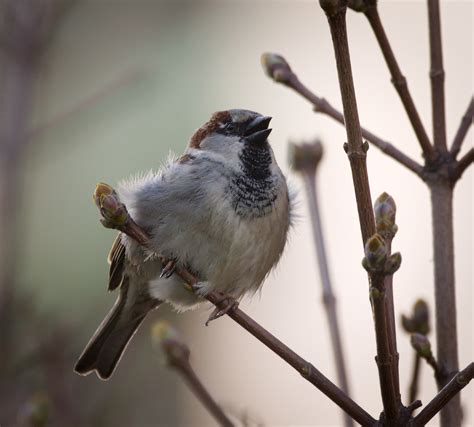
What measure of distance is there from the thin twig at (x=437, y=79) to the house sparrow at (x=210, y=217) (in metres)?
0.71

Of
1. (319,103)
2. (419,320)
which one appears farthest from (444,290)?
(319,103)

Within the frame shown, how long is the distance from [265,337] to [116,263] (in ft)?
4.06

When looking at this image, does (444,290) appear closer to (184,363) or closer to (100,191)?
(184,363)

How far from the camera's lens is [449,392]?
4.69 ft

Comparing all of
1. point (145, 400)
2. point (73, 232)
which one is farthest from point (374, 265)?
point (73, 232)

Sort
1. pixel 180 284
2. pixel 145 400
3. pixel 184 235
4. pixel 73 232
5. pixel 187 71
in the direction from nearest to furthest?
pixel 184 235
pixel 180 284
pixel 145 400
pixel 73 232
pixel 187 71

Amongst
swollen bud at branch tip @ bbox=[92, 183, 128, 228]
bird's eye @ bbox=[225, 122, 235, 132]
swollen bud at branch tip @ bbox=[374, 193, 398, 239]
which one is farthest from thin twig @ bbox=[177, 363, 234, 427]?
bird's eye @ bbox=[225, 122, 235, 132]

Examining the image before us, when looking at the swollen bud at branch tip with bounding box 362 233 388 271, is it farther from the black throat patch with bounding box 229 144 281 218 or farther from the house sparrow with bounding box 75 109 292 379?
the black throat patch with bounding box 229 144 281 218

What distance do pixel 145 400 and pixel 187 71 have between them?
440cm

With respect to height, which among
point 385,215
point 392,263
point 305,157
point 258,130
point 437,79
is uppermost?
point 258,130

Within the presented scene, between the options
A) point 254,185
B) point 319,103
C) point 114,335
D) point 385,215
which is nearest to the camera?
point 385,215

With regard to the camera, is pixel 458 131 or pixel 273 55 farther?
pixel 273 55

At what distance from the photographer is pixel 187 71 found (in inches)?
299

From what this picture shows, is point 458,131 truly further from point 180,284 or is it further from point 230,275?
point 180,284
